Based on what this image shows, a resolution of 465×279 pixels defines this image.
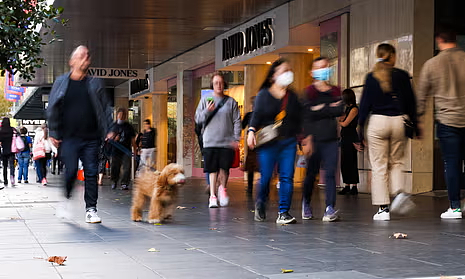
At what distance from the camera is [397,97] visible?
868 centimetres

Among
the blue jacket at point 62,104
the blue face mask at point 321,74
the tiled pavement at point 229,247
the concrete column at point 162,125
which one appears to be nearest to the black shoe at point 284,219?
the tiled pavement at point 229,247

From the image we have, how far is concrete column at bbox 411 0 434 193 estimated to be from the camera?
13680 mm

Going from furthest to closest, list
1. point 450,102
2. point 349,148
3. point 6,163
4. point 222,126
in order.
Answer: point 6,163, point 349,148, point 222,126, point 450,102

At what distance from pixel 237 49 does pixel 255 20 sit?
1.81m

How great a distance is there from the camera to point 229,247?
6.49 m

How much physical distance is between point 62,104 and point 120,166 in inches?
386

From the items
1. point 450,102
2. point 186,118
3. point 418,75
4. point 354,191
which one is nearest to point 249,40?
point 354,191

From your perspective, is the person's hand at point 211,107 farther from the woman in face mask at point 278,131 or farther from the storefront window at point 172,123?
the storefront window at point 172,123

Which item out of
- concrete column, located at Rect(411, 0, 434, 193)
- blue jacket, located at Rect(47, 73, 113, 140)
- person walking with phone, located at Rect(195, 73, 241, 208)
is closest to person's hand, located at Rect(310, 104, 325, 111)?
blue jacket, located at Rect(47, 73, 113, 140)

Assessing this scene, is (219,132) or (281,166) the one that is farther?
(219,132)

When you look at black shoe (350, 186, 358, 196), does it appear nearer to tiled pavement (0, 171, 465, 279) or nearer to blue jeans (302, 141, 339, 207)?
tiled pavement (0, 171, 465, 279)

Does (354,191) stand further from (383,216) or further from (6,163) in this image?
(6,163)

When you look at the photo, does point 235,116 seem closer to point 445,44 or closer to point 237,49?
point 445,44

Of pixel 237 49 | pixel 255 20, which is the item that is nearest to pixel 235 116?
pixel 255 20
